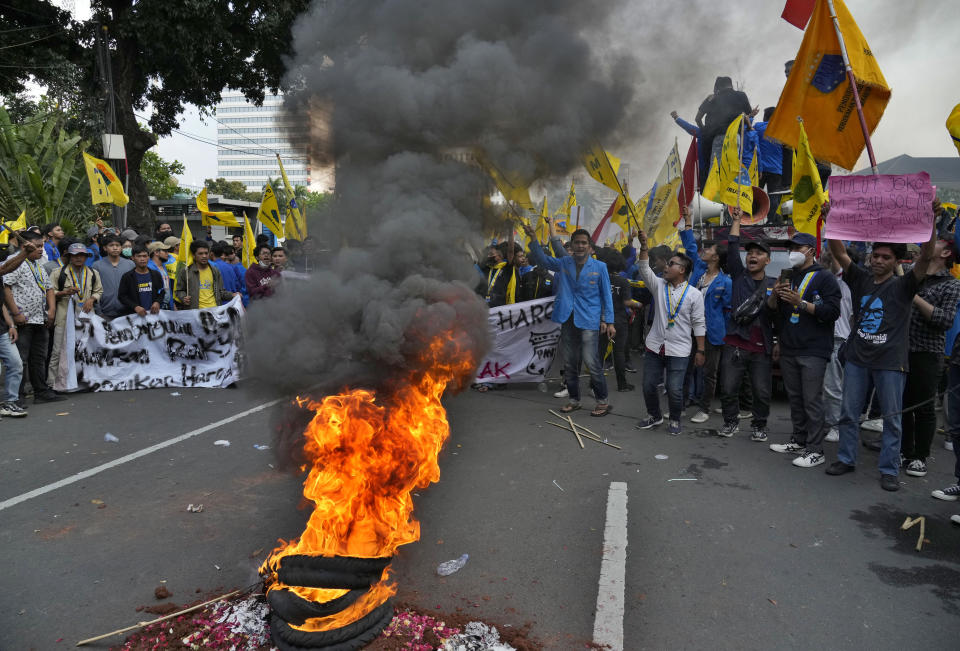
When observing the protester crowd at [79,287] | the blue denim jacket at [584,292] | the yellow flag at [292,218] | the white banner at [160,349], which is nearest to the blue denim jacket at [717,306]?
the blue denim jacket at [584,292]

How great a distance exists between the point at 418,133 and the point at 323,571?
278cm

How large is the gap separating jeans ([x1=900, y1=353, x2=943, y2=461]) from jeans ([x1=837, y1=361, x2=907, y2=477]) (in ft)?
0.51

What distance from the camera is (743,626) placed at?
3100mm

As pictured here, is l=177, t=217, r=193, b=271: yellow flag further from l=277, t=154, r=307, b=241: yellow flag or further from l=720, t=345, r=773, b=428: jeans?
l=720, t=345, r=773, b=428: jeans

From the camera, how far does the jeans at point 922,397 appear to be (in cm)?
528

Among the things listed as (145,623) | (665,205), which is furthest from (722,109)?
(145,623)

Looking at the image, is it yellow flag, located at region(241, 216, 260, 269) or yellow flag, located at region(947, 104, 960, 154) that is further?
yellow flag, located at region(241, 216, 260, 269)

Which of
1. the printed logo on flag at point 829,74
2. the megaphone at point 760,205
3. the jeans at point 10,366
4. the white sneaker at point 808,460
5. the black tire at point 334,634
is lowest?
the black tire at point 334,634

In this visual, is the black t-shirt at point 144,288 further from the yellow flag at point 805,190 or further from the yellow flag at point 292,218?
the yellow flag at point 805,190

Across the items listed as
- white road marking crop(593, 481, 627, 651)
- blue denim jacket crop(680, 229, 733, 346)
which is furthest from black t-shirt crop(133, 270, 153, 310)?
blue denim jacket crop(680, 229, 733, 346)

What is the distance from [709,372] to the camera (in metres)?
7.16

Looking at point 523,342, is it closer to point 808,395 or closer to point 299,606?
point 808,395

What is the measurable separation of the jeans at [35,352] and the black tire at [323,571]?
6.78 meters

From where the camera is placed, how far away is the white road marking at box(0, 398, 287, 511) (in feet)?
15.2
